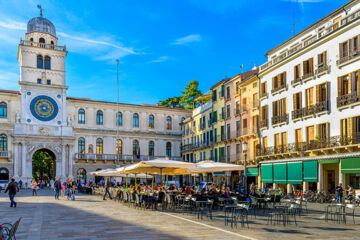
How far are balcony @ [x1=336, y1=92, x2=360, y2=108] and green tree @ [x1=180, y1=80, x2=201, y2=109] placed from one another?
5325cm

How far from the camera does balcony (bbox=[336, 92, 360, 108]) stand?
26.8m

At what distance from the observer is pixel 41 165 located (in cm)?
7519

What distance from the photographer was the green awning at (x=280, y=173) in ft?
118

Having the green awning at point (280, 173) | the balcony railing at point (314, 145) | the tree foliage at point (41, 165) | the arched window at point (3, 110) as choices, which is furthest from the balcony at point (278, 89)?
the tree foliage at point (41, 165)

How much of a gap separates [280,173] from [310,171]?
468 cm

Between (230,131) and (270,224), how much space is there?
33040 mm

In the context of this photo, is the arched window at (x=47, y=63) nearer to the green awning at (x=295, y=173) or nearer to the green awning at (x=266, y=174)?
the green awning at (x=266, y=174)

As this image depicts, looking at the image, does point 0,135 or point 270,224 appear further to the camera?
point 0,135

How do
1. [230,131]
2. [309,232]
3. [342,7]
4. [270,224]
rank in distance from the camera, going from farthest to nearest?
1. [230,131]
2. [342,7]
3. [270,224]
4. [309,232]

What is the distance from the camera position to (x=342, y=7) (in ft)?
99.6

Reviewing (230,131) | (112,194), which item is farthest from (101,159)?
(112,194)

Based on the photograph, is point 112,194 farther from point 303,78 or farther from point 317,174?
point 303,78

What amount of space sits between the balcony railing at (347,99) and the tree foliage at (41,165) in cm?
5790

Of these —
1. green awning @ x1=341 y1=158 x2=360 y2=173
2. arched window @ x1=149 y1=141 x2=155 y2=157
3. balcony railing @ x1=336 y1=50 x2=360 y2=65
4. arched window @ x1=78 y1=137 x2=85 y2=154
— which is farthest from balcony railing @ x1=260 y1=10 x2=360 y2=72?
arched window @ x1=78 y1=137 x2=85 y2=154
